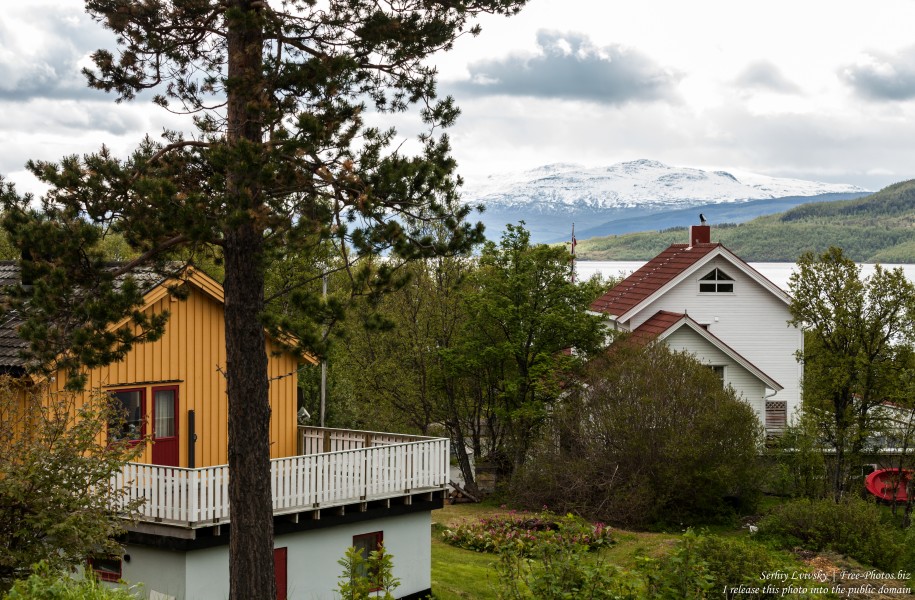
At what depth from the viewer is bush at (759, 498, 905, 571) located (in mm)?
23969

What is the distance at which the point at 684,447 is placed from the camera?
94.1 ft

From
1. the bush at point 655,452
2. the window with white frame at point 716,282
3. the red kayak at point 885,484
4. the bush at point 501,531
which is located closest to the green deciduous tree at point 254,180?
the bush at point 501,531

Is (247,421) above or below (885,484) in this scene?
above

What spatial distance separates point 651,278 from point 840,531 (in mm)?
17853

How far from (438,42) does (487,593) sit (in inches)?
459

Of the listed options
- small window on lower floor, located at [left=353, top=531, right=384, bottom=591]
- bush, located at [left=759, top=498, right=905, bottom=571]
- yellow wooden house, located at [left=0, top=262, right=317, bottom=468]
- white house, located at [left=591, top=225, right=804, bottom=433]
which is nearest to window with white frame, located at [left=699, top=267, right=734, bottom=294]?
white house, located at [left=591, top=225, right=804, bottom=433]

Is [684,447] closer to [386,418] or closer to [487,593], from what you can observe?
[487,593]

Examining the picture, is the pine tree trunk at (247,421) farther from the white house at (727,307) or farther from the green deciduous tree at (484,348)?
the white house at (727,307)

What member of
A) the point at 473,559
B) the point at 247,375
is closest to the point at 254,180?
the point at 247,375

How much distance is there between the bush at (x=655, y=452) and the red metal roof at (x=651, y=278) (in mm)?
8462

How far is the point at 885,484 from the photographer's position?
3152 centimetres

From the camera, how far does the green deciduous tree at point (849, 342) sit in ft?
98.6

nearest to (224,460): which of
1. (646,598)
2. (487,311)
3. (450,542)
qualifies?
(450,542)

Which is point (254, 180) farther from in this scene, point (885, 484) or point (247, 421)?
point (885, 484)
